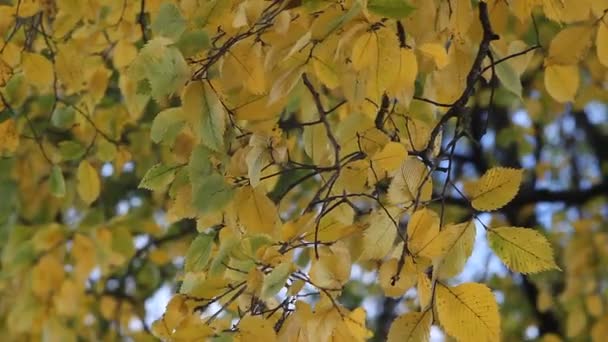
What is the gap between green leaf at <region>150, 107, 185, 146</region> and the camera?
91 cm

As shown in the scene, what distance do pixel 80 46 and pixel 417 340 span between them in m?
0.73

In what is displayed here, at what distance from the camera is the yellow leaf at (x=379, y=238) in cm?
77

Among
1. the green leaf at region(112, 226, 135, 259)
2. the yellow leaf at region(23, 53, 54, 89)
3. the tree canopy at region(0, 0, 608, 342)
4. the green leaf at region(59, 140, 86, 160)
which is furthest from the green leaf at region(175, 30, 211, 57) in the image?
the green leaf at region(112, 226, 135, 259)

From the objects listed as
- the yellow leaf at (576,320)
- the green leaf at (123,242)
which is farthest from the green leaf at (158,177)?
the yellow leaf at (576,320)

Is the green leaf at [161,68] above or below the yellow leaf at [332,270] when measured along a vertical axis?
above

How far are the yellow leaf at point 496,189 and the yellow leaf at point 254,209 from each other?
172mm

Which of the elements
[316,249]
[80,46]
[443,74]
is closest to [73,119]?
[80,46]

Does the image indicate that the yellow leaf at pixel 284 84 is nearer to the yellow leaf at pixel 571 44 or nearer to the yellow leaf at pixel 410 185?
the yellow leaf at pixel 410 185

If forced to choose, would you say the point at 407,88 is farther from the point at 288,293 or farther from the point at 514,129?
the point at 514,129

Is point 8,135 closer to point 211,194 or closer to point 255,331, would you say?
point 211,194

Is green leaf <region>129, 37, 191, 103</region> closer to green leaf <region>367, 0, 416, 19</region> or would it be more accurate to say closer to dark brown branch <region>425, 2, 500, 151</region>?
green leaf <region>367, 0, 416, 19</region>

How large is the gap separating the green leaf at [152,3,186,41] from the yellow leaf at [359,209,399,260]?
22cm

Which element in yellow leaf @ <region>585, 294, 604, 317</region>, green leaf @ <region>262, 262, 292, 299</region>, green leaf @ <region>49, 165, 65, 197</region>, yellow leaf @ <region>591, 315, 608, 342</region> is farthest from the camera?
yellow leaf @ <region>585, 294, 604, 317</region>

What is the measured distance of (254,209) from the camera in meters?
0.82
